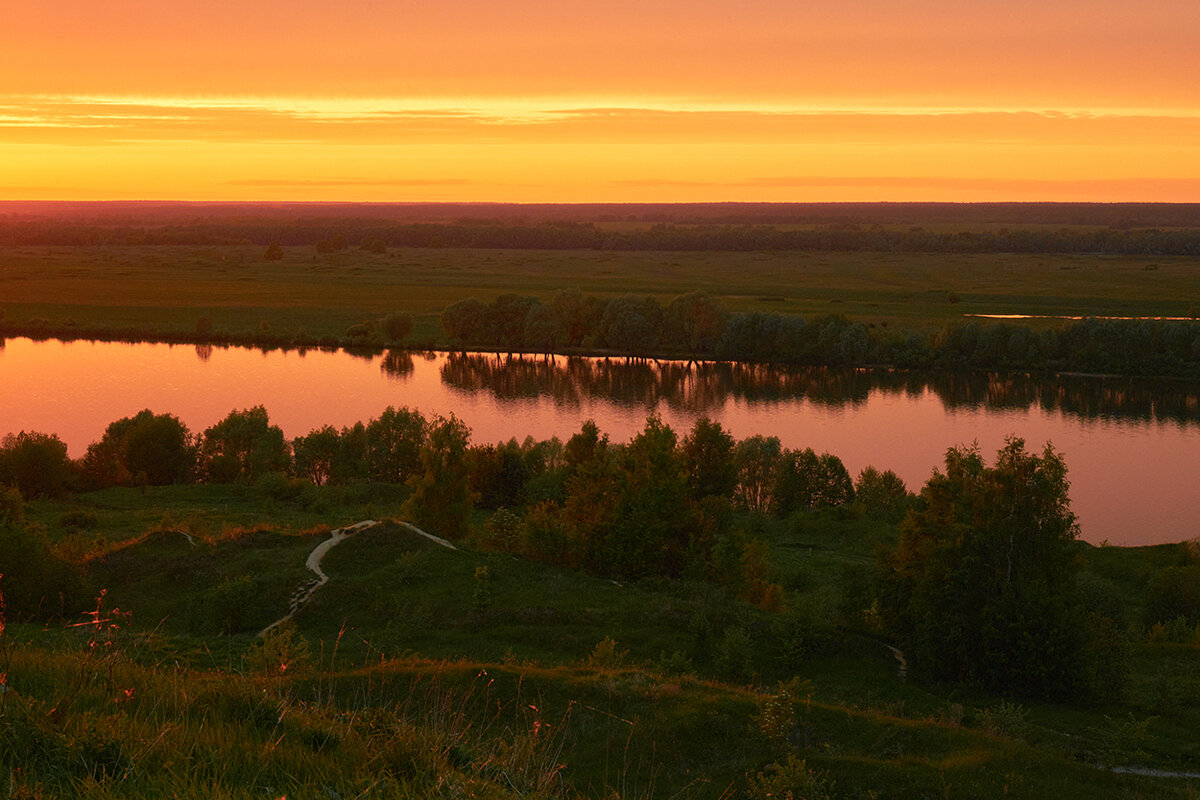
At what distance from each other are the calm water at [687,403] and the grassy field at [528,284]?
16.5 metres

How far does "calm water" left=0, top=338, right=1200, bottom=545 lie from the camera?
214 feet

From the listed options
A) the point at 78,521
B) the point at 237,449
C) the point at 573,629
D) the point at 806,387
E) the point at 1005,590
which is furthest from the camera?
the point at 806,387

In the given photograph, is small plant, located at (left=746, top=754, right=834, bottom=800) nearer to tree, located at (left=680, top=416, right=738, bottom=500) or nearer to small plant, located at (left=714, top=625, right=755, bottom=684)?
small plant, located at (left=714, top=625, right=755, bottom=684)

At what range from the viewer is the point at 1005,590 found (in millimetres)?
23594

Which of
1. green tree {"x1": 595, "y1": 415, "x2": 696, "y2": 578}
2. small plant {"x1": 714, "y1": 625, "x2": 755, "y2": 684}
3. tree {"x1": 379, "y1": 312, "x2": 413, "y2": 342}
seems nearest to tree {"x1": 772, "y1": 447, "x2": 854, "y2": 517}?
green tree {"x1": 595, "y1": 415, "x2": 696, "y2": 578}

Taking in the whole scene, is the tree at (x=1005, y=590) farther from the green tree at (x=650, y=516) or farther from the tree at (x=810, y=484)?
the tree at (x=810, y=484)

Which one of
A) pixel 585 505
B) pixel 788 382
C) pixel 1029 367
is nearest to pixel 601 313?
pixel 788 382

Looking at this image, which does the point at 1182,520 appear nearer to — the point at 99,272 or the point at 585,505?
the point at 585,505

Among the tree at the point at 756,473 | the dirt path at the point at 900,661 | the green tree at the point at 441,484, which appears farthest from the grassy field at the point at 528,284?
the dirt path at the point at 900,661

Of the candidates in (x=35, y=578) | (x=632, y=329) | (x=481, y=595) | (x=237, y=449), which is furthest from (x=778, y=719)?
(x=632, y=329)

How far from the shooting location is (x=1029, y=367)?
9581cm

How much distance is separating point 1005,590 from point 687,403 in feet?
198

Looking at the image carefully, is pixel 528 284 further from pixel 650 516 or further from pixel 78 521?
pixel 650 516

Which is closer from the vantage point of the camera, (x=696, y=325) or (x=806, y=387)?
(x=806, y=387)
